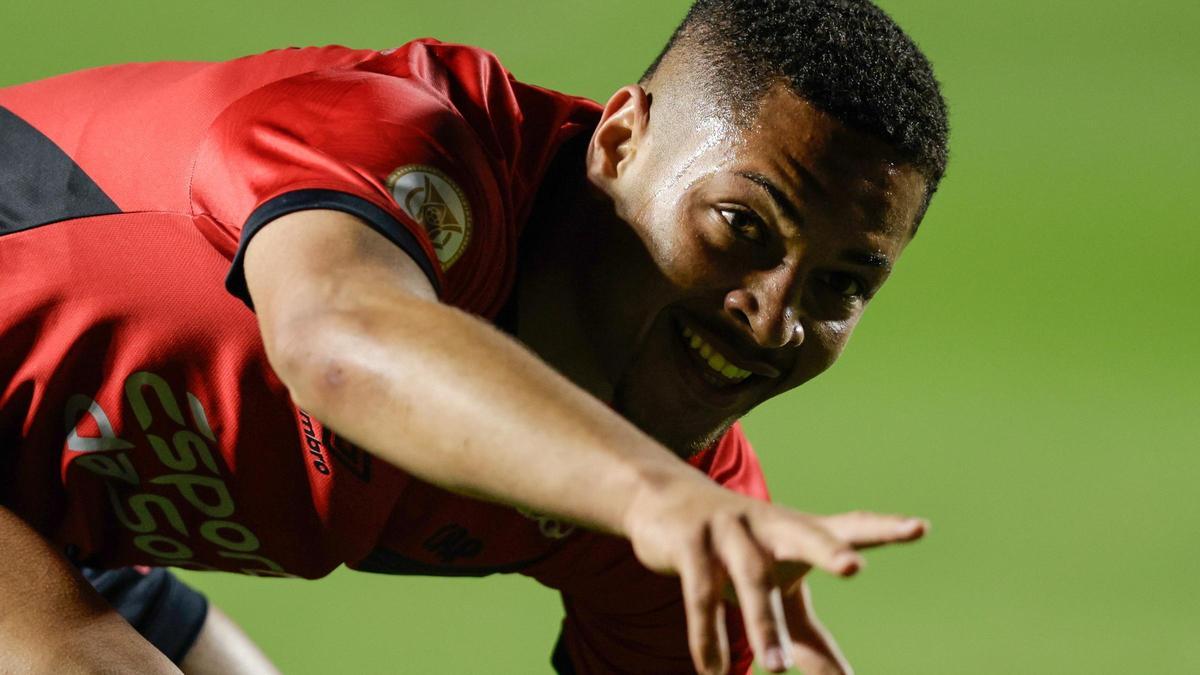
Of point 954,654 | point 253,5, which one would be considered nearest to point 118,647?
point 954,654

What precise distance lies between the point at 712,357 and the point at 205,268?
0.31 m

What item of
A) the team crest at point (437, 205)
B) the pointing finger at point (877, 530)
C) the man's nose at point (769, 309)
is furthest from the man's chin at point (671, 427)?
the pointing finger at point (877, 530)

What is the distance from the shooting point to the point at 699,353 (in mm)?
1048

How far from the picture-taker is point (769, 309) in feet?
3.21

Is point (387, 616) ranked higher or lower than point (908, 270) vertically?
lower

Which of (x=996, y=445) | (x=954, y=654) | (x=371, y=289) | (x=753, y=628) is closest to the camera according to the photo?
(x=753, y=628)

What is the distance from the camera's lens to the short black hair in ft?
3.25

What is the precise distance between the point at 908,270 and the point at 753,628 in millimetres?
1907

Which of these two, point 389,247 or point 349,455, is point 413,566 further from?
point 389,247

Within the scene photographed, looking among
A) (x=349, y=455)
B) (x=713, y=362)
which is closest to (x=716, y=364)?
(x=713, y=362)

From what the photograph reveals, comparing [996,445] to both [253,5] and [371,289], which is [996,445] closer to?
[253,5]

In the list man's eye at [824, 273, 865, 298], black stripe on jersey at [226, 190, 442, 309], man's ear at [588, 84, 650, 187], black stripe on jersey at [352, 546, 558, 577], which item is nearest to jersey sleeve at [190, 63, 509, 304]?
black stripe on jersey at [226, 190, 442, 309]

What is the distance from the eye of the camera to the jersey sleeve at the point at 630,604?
4.05ft

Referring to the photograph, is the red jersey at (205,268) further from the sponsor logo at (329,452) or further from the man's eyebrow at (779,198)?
the man's eyebrow at (779,198)
